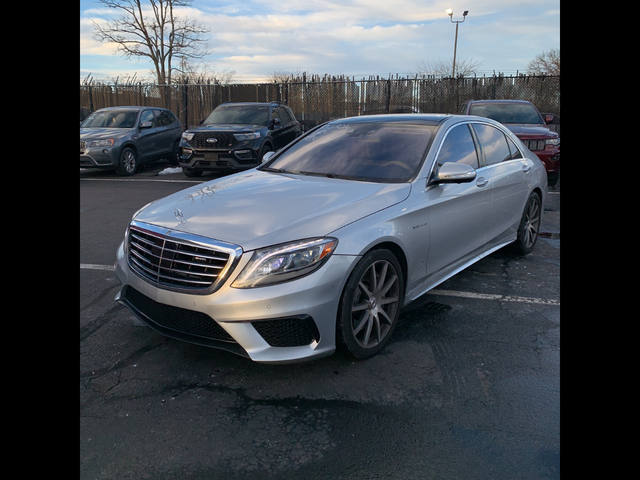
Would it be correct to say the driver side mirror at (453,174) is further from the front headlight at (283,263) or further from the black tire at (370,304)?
the front headlight at (283,263)

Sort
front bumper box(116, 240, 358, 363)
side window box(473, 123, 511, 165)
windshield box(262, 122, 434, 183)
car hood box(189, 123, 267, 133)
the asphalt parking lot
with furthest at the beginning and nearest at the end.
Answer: car hood box(189, 123, 267, 133)
side window box(473, 123, 511, 165)
windshield box(262, 122, 434, 183)
front bumper box(116, 240, 358, 363)
the asphalt parking lot

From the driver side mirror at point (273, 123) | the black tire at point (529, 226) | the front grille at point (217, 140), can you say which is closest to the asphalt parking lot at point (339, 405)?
the black tire at point (529, 226)

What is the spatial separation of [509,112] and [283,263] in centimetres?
995

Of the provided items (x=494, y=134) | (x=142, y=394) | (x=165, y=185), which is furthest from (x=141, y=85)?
(x=142, y=394)

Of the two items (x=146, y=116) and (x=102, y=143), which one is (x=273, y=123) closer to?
(x=146, y=116)

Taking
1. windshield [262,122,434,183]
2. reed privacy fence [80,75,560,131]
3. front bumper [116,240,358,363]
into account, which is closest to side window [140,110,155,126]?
reed privacy fence [80,75,560,131]

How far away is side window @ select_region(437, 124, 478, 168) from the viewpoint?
13.9ft

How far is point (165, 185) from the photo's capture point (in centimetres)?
1144

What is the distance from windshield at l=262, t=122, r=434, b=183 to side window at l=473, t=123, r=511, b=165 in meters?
0.84

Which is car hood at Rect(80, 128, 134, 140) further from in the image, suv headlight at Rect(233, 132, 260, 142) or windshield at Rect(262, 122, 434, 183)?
windshield at Rect(262, 122, 434, 183)

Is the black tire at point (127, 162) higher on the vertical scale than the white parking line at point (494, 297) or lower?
higher

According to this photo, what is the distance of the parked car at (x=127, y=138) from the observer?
1234 centimetres
